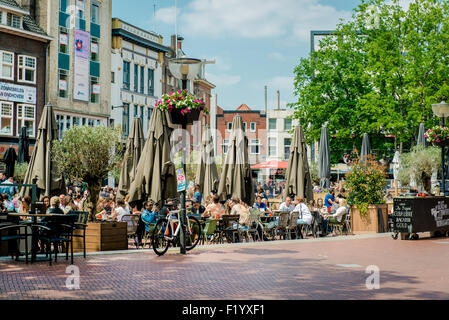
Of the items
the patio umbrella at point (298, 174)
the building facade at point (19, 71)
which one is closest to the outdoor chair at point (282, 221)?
the patio umbrella at point (298, 174)

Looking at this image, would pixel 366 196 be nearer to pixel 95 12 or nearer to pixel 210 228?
pixel 210 228

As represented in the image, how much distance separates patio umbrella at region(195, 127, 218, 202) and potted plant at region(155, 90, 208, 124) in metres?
7.96

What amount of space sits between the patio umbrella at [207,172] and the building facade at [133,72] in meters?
22.5

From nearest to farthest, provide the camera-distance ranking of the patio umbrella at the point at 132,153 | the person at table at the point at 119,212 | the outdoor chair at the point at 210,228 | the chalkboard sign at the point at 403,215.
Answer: the outdoor chair at the point at 210,228 < the person at table at the point at 119,212 < the chalkboard sign at the point at 403,215 < the patio umbrella at the point at 132,153

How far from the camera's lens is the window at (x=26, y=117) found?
120ft

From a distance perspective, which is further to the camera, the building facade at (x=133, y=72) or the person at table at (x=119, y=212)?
the building facade at (x=133, y=72)

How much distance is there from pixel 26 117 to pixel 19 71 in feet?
9.51

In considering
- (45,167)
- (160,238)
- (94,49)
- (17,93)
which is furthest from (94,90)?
(160,238)

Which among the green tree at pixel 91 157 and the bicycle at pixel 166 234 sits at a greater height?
the green tree at pixel 91 157

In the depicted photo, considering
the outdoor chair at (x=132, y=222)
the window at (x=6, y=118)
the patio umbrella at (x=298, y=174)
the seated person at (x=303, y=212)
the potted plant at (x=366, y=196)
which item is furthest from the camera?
the window at (x=6, y=118)

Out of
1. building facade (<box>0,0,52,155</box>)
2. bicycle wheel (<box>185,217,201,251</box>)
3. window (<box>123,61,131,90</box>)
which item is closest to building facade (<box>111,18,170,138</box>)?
window (<box>123,61,131,90</box>)

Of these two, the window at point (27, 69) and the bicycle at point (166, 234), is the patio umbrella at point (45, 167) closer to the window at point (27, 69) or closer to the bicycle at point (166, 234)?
the bicycle at point (166, 234)

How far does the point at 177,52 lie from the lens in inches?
2400
